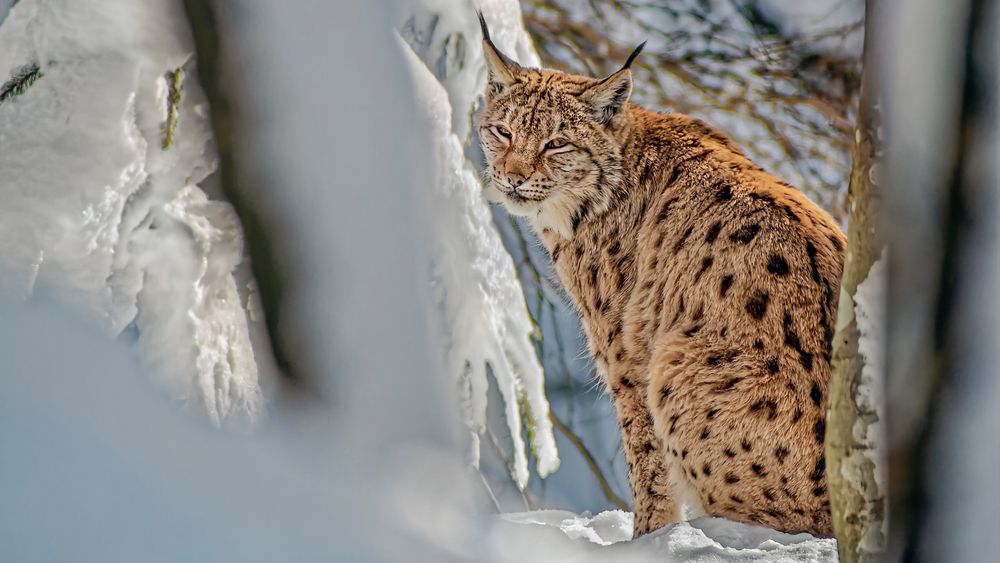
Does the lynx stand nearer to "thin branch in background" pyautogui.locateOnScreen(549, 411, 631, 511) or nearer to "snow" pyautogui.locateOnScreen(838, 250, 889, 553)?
"snow" pyautogui.locateOnScreen(838, 250, 889, 553)

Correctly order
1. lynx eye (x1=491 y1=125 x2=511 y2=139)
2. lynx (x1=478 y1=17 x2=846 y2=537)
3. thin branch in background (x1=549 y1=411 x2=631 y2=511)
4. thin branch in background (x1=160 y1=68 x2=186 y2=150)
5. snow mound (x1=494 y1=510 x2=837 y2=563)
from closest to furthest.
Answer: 1. thin branch in background (x1=160 y1=68 x2=186 y2=150)
2. snow mound (x1=494 y1=510 x2=837 y2=563)
3. lynx (x1=478 y1=17 x2=846 y2=537)
4. lynx eye (x1=491 y1=125 x2=511 y2=139)
5. thin branch in background (x1=549 y1=411 x2=631 y2=511)

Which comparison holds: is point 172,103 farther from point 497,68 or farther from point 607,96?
point 607,96

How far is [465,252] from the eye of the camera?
9.70ft

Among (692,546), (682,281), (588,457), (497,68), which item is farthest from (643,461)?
(588,457)

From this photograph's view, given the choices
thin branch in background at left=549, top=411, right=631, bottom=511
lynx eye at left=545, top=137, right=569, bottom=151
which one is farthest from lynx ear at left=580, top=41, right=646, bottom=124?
thin branch in background at left=549, top=411, right=631, bottom=511

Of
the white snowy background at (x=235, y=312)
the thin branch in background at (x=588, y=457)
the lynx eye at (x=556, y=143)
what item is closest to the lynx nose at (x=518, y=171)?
the lynx eye at (x=556, y=143)

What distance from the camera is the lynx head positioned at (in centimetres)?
433

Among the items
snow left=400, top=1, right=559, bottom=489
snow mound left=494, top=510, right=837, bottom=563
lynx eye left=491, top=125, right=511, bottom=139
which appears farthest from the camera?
lynx eye left=491, top=125, right=511, bottom=139

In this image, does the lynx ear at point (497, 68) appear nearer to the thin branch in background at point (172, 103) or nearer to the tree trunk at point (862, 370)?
the thin branch in background at point (172, 103)

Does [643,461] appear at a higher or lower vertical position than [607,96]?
lower

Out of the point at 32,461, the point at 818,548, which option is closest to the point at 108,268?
the point at 32,461

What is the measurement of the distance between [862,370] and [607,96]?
238 cm

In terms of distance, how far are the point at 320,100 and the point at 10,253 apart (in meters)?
0.74

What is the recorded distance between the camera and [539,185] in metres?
4.32
